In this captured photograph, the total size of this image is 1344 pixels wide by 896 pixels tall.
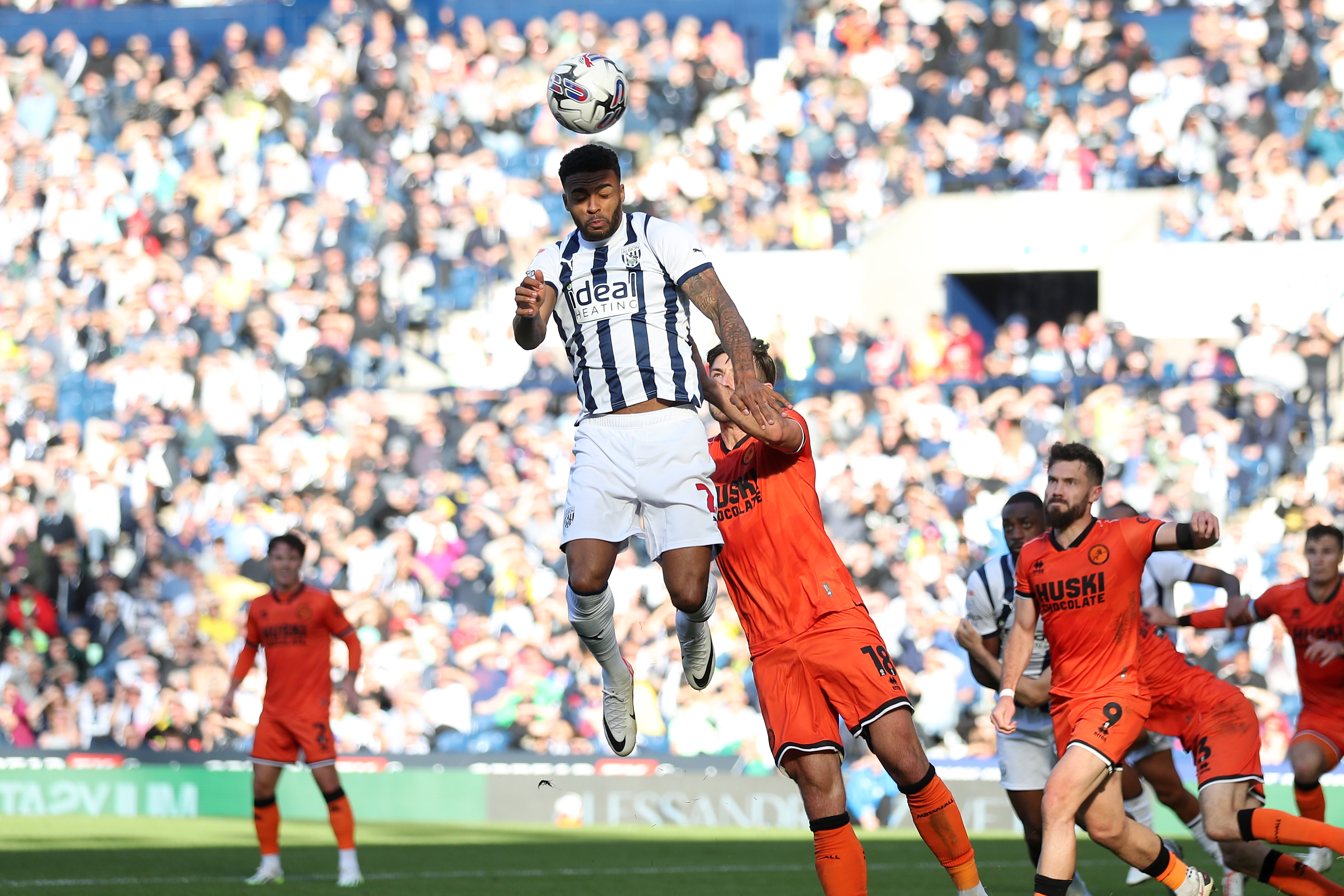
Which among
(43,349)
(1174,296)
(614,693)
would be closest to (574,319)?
(614,693)

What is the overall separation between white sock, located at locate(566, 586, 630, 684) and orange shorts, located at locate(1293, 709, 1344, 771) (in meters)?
4.63

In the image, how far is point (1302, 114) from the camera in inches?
736

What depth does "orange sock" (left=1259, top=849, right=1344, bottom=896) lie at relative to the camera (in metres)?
7.71

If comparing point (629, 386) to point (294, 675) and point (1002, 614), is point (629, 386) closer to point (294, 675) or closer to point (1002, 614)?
point (1002, 614)

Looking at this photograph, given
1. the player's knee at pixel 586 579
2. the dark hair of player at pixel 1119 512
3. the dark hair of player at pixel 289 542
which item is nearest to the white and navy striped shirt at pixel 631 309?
the player's knee at pixel 586 579

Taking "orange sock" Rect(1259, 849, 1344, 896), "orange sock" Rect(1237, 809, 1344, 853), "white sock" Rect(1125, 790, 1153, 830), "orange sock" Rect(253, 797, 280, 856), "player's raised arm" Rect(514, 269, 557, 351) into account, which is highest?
"player's raised arm" Rect(514, 269, 557, 351)

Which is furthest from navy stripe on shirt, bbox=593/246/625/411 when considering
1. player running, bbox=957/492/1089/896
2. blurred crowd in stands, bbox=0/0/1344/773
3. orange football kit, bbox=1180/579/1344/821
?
blurred crowd in stands, bbox=0/0/1344/773

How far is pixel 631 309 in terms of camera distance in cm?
727

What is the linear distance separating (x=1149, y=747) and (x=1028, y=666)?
4.19 ft

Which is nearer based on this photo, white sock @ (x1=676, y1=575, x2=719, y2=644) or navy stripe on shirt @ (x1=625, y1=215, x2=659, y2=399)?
navy stripe on shirt @ (x1=625, y1=215, x2=659, y2=399)

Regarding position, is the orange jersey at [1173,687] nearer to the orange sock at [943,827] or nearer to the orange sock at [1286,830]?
the orange sock at [1286,830]

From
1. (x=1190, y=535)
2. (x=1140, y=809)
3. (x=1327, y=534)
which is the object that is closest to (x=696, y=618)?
(x=1190, y=535)

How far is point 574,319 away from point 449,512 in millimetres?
10378

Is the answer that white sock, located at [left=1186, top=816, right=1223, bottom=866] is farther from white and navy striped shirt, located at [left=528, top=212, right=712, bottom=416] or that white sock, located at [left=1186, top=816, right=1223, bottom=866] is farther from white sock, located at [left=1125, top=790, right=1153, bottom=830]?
white and navy striped shirt, located at [left=528, top=212, right=712, bottom=416]
